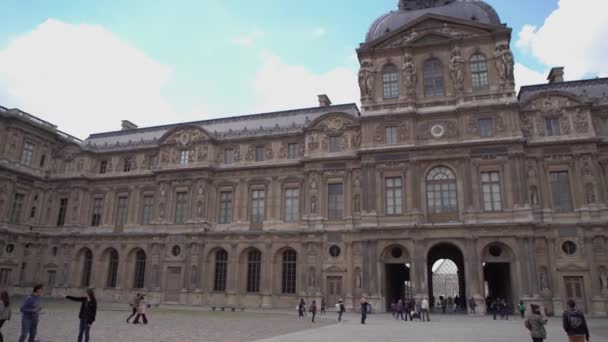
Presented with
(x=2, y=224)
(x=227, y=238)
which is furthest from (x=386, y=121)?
(x=2, y=224)

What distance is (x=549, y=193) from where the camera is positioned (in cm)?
3281

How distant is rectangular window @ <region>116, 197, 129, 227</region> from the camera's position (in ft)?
146

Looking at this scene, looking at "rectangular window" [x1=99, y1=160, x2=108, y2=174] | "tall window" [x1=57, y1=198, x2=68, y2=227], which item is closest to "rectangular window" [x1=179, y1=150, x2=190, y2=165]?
"rectangular window" [x1=99, y1=160, x2=108, y2=174]

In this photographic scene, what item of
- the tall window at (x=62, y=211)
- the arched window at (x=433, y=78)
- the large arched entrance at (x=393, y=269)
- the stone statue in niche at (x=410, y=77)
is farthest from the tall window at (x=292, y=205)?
the tall window at (x=62, y=211)

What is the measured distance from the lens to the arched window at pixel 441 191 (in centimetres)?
3356

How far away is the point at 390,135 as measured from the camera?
35969 mm

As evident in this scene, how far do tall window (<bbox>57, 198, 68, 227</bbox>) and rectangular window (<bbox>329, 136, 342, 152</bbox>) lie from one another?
1131 inches

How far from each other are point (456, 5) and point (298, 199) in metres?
21.3

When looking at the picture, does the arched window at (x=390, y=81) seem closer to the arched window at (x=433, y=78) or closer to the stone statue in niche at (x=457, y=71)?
the arched window at (x=433, y=78)

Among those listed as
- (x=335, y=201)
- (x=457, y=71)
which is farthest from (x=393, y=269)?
(x=457, y=71)

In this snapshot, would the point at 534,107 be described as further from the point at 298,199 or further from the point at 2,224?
Result: the point at 2,224

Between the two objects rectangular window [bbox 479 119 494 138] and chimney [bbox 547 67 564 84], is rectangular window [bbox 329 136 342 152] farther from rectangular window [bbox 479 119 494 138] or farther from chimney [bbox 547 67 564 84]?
chimney [bbox 547 67 564 84]

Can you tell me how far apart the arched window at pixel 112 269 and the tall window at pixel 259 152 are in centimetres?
1716

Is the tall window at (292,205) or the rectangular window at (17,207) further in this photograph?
the rectangular window at (17,207)
